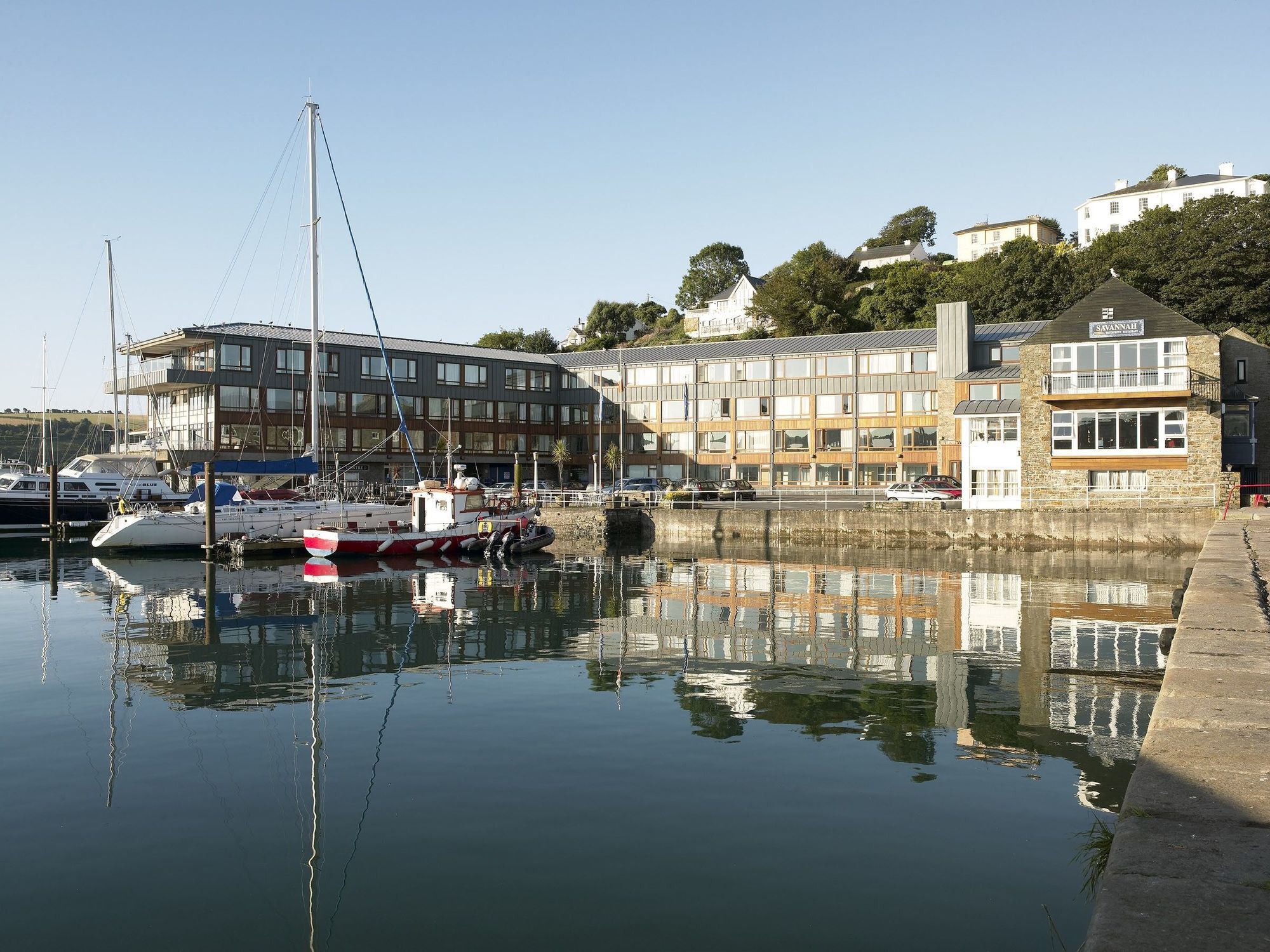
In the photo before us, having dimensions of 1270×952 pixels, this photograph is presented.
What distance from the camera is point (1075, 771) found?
471 inches

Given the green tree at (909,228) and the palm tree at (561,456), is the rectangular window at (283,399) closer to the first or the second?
the palm tree at (561,456)

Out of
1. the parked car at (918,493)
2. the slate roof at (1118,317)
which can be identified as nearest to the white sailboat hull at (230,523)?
the parked car at (918,493)

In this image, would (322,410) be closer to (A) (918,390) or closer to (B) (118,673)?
(A) (918,390)

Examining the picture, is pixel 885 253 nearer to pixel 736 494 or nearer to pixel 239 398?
pixel 736 494

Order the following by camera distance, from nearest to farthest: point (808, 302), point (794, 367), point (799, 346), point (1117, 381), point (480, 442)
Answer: point (1117, 381) → point (794, 367) → point (799, 346) → point (480, 442) → point (808, 302)

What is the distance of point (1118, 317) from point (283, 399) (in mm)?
54804

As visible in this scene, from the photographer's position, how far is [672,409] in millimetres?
86812

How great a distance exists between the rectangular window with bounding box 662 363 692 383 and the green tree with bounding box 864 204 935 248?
72396mm

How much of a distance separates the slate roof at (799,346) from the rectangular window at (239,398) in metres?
30.0

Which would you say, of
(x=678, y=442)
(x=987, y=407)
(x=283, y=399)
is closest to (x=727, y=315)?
(x=678, y=442)

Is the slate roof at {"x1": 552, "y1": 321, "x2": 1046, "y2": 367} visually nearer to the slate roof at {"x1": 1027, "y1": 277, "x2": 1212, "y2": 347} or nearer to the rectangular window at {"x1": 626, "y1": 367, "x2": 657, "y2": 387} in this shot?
the rectangular window at {"x1": 626, "y1": 367, "x2": 657, "y2": 387}

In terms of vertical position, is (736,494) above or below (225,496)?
below

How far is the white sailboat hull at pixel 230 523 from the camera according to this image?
45812 mm

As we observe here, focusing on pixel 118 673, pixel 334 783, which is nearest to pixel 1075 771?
pixel 334 783
